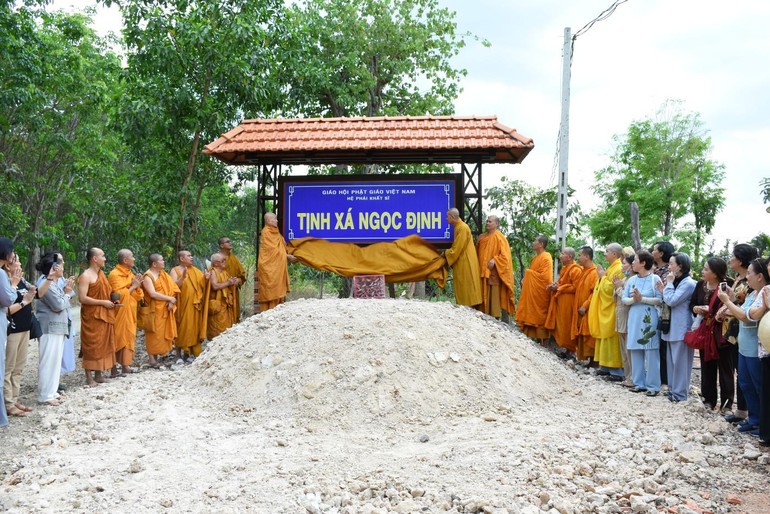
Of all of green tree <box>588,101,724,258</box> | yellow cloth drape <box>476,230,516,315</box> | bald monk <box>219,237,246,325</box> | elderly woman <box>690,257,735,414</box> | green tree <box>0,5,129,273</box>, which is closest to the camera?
elderly woman <box>690,257,735,414</box>

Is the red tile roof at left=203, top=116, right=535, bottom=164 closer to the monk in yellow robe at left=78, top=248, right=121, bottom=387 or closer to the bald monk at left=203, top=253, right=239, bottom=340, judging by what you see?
the bald monk at left=203, top=253, right=239, bottom=340

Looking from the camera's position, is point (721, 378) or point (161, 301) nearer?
point (721, 378)

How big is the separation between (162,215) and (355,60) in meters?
7.60

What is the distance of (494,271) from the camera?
33.3 feet

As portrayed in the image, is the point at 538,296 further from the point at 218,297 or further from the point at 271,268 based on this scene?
the point at 218,297

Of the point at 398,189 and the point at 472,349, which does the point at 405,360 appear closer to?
the point at 472,349

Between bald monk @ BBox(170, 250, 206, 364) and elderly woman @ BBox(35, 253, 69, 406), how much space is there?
94.0 inches

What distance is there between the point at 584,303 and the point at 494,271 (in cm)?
141

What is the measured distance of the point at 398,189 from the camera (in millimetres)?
10531

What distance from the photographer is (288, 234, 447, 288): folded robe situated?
10297 mm

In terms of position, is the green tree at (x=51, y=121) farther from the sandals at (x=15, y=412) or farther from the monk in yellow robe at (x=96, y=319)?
the sandals at (x=15, y=412)

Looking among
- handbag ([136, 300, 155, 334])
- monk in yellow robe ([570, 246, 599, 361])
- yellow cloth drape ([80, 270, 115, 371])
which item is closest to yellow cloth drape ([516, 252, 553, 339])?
monk in yellow robe ([570, 246, 599, 361])

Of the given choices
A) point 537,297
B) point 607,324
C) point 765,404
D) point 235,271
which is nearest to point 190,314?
point 235,271

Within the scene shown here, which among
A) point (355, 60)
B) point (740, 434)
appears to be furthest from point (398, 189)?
point (355, 60)
